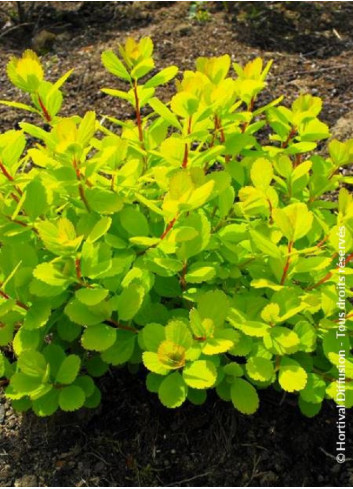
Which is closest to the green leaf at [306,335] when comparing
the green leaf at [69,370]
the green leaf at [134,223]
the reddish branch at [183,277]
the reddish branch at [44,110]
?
the reddish branch at [183,277]

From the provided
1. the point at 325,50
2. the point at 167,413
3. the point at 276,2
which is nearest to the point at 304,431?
the point at 167,413

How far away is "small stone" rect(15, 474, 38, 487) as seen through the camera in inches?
71.1

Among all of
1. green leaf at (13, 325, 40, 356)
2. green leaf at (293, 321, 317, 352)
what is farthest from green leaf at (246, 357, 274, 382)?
green leaf at (13, 325, 40, 356)

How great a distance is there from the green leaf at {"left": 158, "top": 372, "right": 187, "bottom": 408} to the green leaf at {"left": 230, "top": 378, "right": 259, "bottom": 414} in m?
0.16

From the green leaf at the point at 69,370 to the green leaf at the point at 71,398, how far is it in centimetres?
4

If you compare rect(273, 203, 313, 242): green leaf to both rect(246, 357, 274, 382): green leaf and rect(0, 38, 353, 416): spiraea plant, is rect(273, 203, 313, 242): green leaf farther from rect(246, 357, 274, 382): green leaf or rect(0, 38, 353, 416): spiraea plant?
rect(246, 357, 274, 382): green leaf

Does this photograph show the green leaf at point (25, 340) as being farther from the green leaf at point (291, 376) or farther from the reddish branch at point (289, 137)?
the reddish branch at point (289, 137)

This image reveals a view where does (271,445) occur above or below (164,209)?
below

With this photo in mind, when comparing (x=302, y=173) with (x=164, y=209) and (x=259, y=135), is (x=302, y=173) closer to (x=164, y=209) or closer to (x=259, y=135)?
(x=164, y=209)

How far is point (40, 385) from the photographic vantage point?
5.04 ft

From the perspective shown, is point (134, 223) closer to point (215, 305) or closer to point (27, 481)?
point (215, 305)

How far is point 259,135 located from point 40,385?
1777mm

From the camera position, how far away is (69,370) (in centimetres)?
155

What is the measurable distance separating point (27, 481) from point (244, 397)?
763 millimetres
